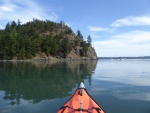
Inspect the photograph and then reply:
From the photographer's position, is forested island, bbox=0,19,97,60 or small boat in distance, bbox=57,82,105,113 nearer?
small boat in distance, bbox=57,82,105,113

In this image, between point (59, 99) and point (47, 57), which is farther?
point (47, 57)

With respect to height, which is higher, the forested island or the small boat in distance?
the forested island

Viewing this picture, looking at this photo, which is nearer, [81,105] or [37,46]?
[81,105]

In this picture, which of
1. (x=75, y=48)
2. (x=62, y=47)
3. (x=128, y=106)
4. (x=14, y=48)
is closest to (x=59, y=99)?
(x=128, y=106)

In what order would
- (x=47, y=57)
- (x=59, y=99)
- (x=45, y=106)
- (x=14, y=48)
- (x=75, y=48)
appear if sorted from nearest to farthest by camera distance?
(x=45, y=106)
(x=59, y=99)
(x=14, y=48)
(x=47, y=57)
(x=75, y=48)

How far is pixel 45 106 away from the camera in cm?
1546

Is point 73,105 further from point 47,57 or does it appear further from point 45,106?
point 47,57

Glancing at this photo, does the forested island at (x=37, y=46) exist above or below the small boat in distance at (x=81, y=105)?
above

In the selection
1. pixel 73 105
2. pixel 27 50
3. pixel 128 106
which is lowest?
pixel 128 106

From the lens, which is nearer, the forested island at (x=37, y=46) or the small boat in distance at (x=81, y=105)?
the small boat in distance at (x=81, y=105)

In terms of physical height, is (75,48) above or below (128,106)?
above

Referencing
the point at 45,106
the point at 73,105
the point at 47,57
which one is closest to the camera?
the point at 73,105

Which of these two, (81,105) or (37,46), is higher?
(37,46)

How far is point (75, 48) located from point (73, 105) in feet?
571
